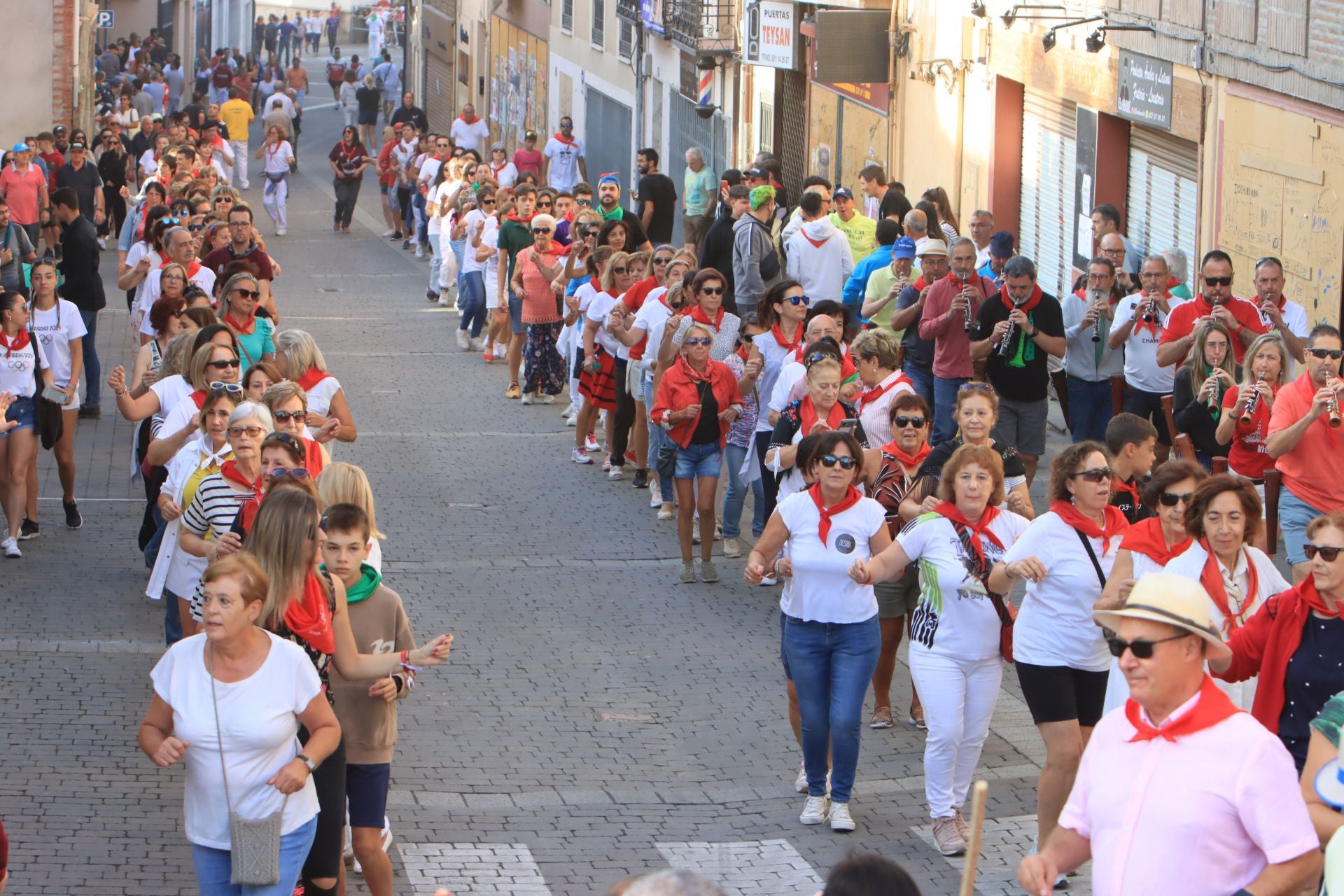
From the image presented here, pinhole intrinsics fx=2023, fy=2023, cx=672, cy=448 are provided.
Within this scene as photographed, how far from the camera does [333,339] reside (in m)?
23.3

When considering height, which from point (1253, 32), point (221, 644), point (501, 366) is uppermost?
point (1253, 32)

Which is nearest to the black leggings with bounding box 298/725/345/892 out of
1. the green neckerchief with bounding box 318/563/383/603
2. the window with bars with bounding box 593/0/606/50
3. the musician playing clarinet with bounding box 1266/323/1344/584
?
the green neckerchief with bounding box 318/563/383/603

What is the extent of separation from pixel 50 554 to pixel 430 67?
4475cm

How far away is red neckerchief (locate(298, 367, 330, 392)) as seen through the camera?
11.1 m

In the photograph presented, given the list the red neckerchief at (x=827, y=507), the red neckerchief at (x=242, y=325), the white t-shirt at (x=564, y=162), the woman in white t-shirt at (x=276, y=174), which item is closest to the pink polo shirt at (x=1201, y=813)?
the red neckerchief at (x=827, y=507)

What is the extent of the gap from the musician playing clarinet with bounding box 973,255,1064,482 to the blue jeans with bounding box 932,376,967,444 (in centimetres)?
74

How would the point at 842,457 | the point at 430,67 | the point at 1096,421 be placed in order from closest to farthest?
the point at 842,457
the point at 1096,421
the point at 430,67

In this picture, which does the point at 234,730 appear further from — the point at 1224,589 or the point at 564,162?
the point at 564,162

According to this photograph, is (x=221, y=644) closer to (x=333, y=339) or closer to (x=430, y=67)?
(x=333, y=339)

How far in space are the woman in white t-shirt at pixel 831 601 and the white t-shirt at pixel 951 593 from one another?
220 millimetres

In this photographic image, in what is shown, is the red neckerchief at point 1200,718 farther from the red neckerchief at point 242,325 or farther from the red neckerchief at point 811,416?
the red neckerchief at point 242,325

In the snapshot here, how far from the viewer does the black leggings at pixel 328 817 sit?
21.9 feet

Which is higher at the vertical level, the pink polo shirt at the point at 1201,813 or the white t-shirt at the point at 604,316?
the pink polo shirt at the point at 1201,813

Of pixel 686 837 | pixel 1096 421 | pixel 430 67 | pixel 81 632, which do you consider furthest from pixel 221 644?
pixel 430 67
